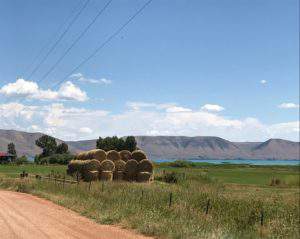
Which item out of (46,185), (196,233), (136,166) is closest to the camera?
(196,233)

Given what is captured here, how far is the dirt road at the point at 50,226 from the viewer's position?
1461 cm

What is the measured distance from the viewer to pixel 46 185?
3634cm

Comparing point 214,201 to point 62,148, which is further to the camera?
point 62,148

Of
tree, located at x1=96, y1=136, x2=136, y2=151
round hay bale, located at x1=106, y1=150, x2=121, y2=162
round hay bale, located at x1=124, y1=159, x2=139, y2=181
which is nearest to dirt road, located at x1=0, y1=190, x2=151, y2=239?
round hay bale, located at x1=124, y1=159, x2=139, y2=181

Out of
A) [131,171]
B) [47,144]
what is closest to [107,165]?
[131,171]

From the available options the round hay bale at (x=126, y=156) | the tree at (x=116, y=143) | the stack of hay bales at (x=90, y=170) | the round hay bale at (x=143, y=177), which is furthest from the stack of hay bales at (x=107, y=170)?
the tree at (x=116, y=143)

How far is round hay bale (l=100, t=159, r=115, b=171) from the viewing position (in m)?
45.9

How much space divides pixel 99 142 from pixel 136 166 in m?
89.1

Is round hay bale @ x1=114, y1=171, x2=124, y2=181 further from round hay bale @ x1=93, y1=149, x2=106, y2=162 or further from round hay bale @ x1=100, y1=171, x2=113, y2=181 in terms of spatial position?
round hay bale @ x1=93, y1=149, x2=106, y2=162

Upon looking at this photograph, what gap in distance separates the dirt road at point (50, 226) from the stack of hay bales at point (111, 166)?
2282cm

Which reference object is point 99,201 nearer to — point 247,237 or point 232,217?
point 232,217

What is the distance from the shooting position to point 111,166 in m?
46.4

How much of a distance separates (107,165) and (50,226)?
29624 mm

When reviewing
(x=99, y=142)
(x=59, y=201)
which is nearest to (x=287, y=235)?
(x=59, y=201)
